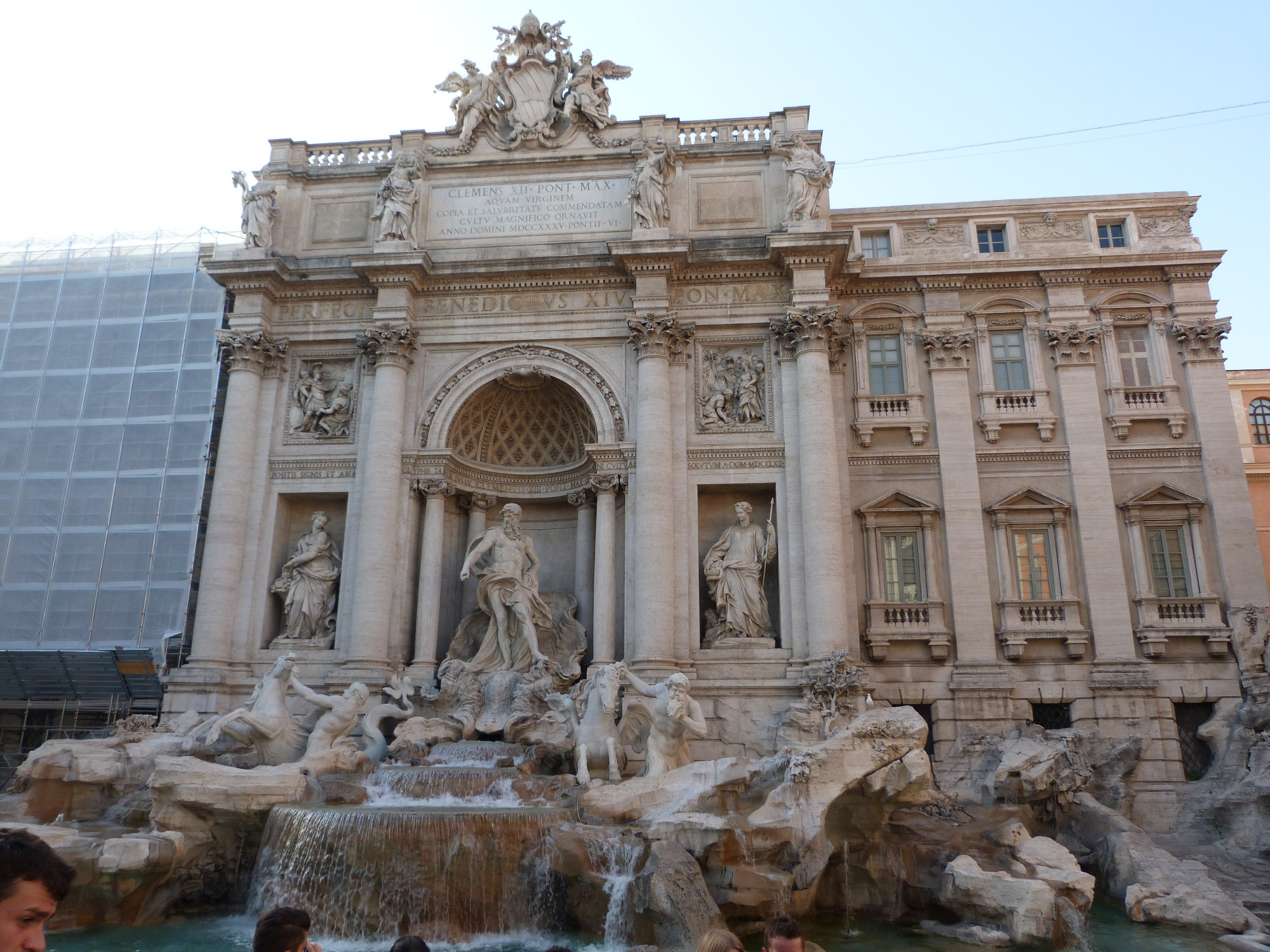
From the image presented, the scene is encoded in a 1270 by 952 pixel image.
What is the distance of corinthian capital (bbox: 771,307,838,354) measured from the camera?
19.7m

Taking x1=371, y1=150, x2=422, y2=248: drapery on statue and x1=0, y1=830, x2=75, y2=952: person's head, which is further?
x1=371, y1=150, x2=422, y2=248: drapery on statue

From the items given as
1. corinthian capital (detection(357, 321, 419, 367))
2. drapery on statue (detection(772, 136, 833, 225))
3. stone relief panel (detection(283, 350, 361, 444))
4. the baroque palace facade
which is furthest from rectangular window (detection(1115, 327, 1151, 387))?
stone relief panel (detection(283, 350, 361, 444))

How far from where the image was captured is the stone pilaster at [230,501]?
19.2 m

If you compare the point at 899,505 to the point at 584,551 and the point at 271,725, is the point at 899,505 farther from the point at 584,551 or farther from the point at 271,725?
the point at 271,725

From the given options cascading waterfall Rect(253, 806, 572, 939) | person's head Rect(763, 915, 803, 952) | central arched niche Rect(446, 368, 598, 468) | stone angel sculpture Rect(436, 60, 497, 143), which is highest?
stone angel sculpture Rect(436, 60, 497, 143)

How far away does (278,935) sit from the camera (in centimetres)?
391

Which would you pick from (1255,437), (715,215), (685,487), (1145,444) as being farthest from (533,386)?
(1255,437)

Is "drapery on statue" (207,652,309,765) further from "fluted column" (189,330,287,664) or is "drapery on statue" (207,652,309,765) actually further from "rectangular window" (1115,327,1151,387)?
"rectangular window" (1115,327,1151,387)

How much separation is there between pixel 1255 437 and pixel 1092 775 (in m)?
21.2

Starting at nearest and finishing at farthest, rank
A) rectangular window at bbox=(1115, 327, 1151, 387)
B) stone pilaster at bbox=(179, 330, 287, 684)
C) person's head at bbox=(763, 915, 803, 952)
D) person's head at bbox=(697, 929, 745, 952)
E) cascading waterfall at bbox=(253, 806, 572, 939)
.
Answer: person's head at bbox=(697, 929, 745, 952) → person's head at bbox=(763, 915, 803, 952) → cascading waterfall at bbox=(253, 806, 572, 939) → stone pilaster at bbox=(179, 330, 287, 684) → rectangular window at bbox=(1115, 327, 1151, 387)

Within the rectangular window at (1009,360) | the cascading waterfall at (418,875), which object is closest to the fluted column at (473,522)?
the cascading waterfall at (418,875)

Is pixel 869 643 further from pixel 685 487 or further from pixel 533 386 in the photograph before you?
pixel 533 386

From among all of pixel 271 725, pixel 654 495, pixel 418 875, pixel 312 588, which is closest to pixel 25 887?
pixel 418 875

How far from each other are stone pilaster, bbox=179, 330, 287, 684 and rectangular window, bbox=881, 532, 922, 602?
1358cm
